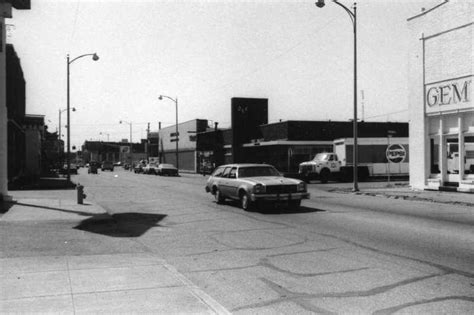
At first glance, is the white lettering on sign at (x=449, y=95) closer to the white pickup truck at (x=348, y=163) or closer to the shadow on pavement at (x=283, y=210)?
the white pickup truck at (x=348, y=163)

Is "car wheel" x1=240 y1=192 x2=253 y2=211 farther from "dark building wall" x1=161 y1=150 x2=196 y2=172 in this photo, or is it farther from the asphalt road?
"dark building wall" x1=161 y1=150 x2=196 y2=172

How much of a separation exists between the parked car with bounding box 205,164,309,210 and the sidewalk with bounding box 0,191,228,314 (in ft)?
18.1

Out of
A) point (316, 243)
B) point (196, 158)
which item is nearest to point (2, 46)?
point (316, 243)

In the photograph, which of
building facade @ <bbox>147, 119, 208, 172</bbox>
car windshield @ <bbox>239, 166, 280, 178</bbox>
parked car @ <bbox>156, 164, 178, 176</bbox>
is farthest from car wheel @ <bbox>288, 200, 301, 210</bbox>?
building facade @ <bbox>147, 119, 208, 172</bbox>

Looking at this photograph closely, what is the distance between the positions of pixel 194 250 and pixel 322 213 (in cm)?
643

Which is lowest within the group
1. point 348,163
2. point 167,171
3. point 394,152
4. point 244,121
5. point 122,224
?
point 122,224

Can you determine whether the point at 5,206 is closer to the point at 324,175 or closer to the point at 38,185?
the point at 38,185

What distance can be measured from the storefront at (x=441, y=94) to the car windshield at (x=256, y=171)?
10.1 m

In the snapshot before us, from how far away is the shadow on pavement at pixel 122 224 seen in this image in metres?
11.4

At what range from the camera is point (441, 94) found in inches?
893

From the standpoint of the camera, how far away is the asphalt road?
5711 millimetres

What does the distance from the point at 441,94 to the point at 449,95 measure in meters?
0.54

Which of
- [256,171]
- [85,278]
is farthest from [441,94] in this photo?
[85,278]

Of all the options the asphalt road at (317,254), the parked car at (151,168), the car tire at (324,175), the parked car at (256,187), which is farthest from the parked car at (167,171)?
the asphalt road at (317,254)
